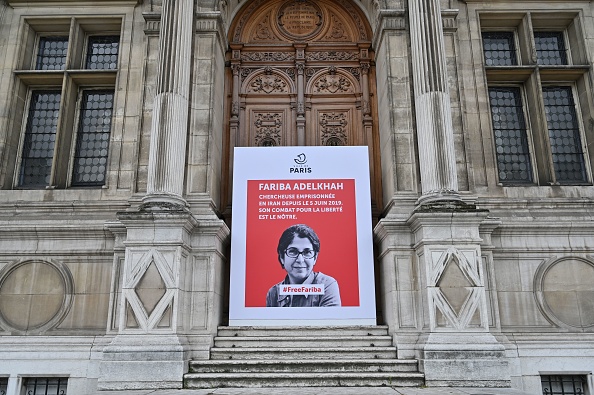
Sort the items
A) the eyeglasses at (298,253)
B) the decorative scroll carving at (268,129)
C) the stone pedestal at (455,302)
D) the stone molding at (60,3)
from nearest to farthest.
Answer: the stone pedestal at (455,302) < the eyeglasses at (298,253) < the stone molding at (60,3) < the decorative scroll carving at (268,129)

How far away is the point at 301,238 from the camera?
10570mm

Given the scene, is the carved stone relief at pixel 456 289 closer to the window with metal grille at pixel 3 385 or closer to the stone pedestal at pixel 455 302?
the stone pedestal at pixel 455 302

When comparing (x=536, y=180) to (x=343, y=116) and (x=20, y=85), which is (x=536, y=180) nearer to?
(x=343, y=116)

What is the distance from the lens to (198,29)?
11508mm

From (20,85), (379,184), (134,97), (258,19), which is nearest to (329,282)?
(379,184)

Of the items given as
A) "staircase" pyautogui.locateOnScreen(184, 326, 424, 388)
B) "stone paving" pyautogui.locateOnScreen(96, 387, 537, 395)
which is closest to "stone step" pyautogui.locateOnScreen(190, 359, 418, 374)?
"staircase" pyautogui.locateOnScreen(184, 326, 424, 388)

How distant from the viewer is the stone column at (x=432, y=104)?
990 centimetres

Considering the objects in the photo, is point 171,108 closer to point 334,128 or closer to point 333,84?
point 334,128

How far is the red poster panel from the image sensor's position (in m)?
10.3

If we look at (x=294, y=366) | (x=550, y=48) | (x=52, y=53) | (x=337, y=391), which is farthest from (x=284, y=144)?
(x=550, y=48)

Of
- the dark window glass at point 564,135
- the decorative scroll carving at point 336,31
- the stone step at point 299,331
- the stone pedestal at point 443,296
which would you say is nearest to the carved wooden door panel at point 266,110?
the decorative scroll carving at point 336,31

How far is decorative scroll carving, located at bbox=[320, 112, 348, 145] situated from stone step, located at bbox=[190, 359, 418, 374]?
5.38 metres

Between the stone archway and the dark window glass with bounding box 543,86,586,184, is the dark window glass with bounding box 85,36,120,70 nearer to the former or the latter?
the stone archway

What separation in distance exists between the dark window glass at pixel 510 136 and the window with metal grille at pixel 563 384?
Answer: 404 centimetres
